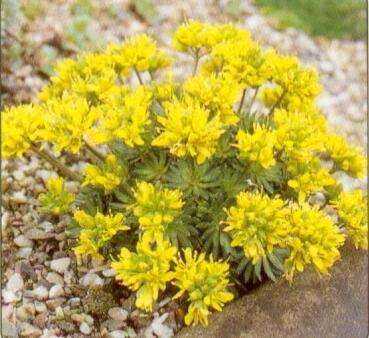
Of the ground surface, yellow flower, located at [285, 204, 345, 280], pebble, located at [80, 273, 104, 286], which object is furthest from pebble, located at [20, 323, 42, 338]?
yellow flower, located at [285, 204, 345, 280]

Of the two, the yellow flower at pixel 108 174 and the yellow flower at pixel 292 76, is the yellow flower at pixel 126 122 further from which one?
the yellow flower at pixel 292 76

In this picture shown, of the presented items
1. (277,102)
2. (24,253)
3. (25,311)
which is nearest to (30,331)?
(25,311)

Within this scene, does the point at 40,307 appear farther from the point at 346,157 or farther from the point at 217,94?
the point at 346,157

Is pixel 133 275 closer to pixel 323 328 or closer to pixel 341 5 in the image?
pixel 323 328

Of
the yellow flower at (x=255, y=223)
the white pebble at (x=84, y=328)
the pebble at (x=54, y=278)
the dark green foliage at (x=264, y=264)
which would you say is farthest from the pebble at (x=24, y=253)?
the yellow flower at (x=255, y=223)

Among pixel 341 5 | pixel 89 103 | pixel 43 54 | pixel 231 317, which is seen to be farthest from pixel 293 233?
pixel 341 5
